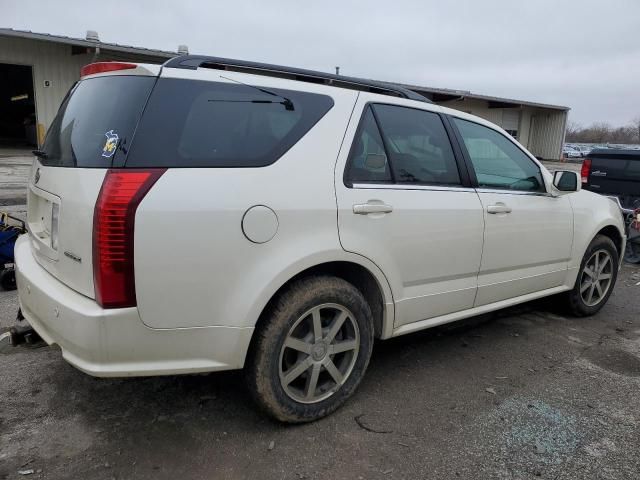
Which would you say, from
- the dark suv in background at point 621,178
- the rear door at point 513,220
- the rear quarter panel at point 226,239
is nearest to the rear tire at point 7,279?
the rear quarter panel at point 226,239

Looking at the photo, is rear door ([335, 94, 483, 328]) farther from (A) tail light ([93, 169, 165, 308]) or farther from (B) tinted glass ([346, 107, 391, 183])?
(A) tail light ([93, 169, 165, 308])

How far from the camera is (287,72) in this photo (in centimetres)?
281

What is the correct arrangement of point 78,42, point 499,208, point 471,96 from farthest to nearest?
point 471,96
point 78,42
point 499,208

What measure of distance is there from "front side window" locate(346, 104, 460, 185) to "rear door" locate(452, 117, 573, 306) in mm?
252

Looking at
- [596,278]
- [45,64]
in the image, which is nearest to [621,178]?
[596,278]

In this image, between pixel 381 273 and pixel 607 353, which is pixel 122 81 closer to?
pixel 381 273

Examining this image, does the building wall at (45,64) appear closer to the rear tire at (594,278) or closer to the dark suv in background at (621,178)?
the dark suv in background at (621,178)

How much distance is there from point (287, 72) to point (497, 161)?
1.79 m

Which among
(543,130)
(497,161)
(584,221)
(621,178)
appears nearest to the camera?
(497,161)

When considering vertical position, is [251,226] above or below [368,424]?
above

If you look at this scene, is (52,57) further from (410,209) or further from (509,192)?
(410,209)

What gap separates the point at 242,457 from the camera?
2.48 m

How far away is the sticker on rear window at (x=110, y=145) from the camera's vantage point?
7.27 feet

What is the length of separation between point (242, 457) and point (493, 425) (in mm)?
1378
